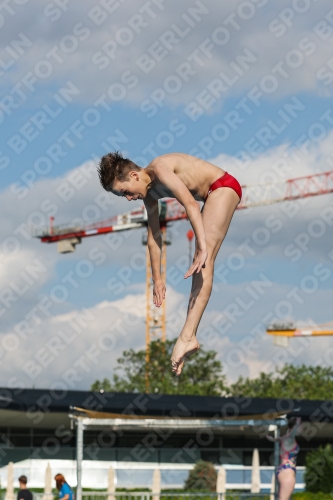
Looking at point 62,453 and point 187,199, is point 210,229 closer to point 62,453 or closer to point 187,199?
point 187,199

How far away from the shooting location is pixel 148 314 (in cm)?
8806

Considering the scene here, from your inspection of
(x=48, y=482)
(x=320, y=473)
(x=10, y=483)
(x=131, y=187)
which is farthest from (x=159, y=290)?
(x=320, y=473)

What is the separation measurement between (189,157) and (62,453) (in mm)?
25112

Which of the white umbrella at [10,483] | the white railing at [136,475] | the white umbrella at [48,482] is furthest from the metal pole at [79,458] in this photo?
the white umbrella at [10,483]

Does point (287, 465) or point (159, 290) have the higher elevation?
point (159, 290)

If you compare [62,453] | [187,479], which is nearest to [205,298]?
[187,479]

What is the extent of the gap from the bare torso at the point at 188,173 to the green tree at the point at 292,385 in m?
65.5

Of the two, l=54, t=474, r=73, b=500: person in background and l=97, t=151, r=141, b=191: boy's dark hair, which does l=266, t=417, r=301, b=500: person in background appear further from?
l=97, t=151, r=141, b=191: boy's dark hair

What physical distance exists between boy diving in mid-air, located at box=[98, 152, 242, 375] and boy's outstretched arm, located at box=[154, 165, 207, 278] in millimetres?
12

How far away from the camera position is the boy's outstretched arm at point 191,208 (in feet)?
24.3

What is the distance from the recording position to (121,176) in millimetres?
7879

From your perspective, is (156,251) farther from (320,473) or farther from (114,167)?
(320,473)

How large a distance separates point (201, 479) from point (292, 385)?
50626 millimetres

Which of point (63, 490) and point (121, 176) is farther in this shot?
point (63, 490)
